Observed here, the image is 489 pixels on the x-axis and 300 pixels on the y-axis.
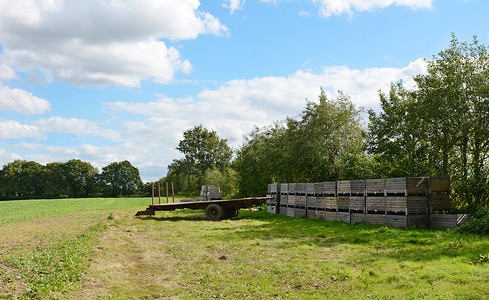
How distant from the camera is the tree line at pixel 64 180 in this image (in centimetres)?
8656

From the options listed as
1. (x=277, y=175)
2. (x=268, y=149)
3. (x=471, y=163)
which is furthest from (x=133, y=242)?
(x=268, y=149)

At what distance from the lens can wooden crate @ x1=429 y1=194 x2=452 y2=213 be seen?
14.2m

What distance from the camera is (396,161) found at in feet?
63.7

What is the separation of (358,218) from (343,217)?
39.3 inches

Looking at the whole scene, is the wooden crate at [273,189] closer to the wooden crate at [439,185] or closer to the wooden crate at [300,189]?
the wooden crate at [300,189]

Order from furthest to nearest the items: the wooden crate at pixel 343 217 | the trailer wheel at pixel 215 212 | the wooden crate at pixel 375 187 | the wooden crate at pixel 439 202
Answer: the trailer wheel at pixel 215 212, the wooden crate at pixel 343 217, the wooden crate at pixel 375 187, the wooden crate at pixel 439 202

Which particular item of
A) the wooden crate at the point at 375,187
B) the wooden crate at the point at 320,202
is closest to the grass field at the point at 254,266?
the wooden crate at the point at 375,187

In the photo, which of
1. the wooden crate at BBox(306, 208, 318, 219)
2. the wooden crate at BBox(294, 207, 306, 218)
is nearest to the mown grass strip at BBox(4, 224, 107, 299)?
the wooden crate at BBox(306, 208, 318, 219)

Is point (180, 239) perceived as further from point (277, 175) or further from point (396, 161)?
point (277, 175)

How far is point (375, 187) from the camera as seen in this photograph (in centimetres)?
1540

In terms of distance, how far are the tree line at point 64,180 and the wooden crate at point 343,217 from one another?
264ft

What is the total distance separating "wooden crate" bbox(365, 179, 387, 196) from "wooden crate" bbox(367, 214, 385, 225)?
0.92 meters

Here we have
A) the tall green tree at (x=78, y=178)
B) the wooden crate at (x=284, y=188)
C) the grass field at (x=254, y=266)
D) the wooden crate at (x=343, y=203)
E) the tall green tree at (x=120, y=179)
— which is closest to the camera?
the grass field at (x=254, y=266)

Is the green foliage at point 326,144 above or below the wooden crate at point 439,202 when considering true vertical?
above
